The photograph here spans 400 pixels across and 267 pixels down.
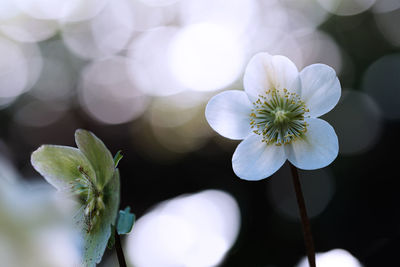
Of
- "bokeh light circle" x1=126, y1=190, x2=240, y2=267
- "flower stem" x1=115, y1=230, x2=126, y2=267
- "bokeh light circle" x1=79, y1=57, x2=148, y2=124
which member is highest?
"flower stem" x1=115, y1=230, x2=126, y2=267

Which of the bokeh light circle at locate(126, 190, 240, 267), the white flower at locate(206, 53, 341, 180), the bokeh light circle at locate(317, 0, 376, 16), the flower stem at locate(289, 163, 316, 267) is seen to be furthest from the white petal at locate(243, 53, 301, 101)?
the bokeh light circle at locate(317, 0, 376, 16)

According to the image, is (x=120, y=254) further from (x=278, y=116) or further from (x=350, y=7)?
(x=350, y=7)

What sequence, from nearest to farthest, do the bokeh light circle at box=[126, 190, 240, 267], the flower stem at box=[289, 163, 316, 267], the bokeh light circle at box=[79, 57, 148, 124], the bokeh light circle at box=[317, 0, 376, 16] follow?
1. the flower stem at box=[289, 163, 316, 267]
2. the bokeh light circle at box=[126, 190, 240, 267]
3. the bokeh light circle at box=[317, 0, 376, 16]
4. the bokeh light circle at box=[79, 57, 148, 124]

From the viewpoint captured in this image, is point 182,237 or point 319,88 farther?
point 182,237

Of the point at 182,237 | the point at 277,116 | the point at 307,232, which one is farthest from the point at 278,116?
the point at 182,237

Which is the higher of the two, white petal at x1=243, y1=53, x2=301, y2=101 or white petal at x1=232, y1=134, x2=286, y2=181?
white petal at x1=243, y1=53, x2=301, y2=101

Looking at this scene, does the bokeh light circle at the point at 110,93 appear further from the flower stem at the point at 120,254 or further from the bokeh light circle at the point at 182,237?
the flower stem at the point at 120,254

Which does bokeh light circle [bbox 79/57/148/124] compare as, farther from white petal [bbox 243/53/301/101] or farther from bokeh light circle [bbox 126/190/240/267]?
white petal [bbox 243/53/301/101]

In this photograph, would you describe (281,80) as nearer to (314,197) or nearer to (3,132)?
(314,197)
